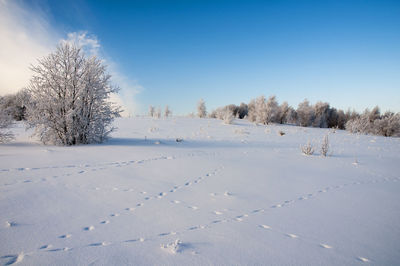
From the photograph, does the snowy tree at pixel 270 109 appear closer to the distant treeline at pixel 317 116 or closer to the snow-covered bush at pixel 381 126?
the distant treeline at pixel 317 116

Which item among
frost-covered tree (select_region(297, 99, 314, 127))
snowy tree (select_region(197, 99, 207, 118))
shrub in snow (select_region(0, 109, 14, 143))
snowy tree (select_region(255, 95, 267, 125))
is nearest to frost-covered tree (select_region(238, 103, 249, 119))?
snowy tree (select_region(197, 99, 207, 118))

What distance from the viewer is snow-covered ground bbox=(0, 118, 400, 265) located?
60.2 inches

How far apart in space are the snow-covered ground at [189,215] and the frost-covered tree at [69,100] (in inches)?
79.1

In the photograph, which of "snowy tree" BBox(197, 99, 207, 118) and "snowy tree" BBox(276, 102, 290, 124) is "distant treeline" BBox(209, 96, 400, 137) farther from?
"snowy tree" BBox(197, 99, 207, 118)

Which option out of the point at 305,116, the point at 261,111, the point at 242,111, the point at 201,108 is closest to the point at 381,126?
the point at 305,116

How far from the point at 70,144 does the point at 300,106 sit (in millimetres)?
24282

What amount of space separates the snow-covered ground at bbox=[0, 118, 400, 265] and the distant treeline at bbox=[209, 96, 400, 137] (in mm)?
11812

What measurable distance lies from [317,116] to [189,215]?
83.8 ft

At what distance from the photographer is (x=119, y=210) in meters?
2.16

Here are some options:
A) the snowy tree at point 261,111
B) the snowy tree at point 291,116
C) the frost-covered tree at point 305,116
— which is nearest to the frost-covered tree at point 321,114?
the frost-covered tree at point 305,116

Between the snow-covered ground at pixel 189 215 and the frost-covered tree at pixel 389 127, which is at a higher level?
the frost-covered tree at pixel 389 127

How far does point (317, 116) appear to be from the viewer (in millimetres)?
22953

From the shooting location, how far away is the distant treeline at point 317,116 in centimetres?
1562

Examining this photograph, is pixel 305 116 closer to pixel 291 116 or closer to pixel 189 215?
pixel 291 116
